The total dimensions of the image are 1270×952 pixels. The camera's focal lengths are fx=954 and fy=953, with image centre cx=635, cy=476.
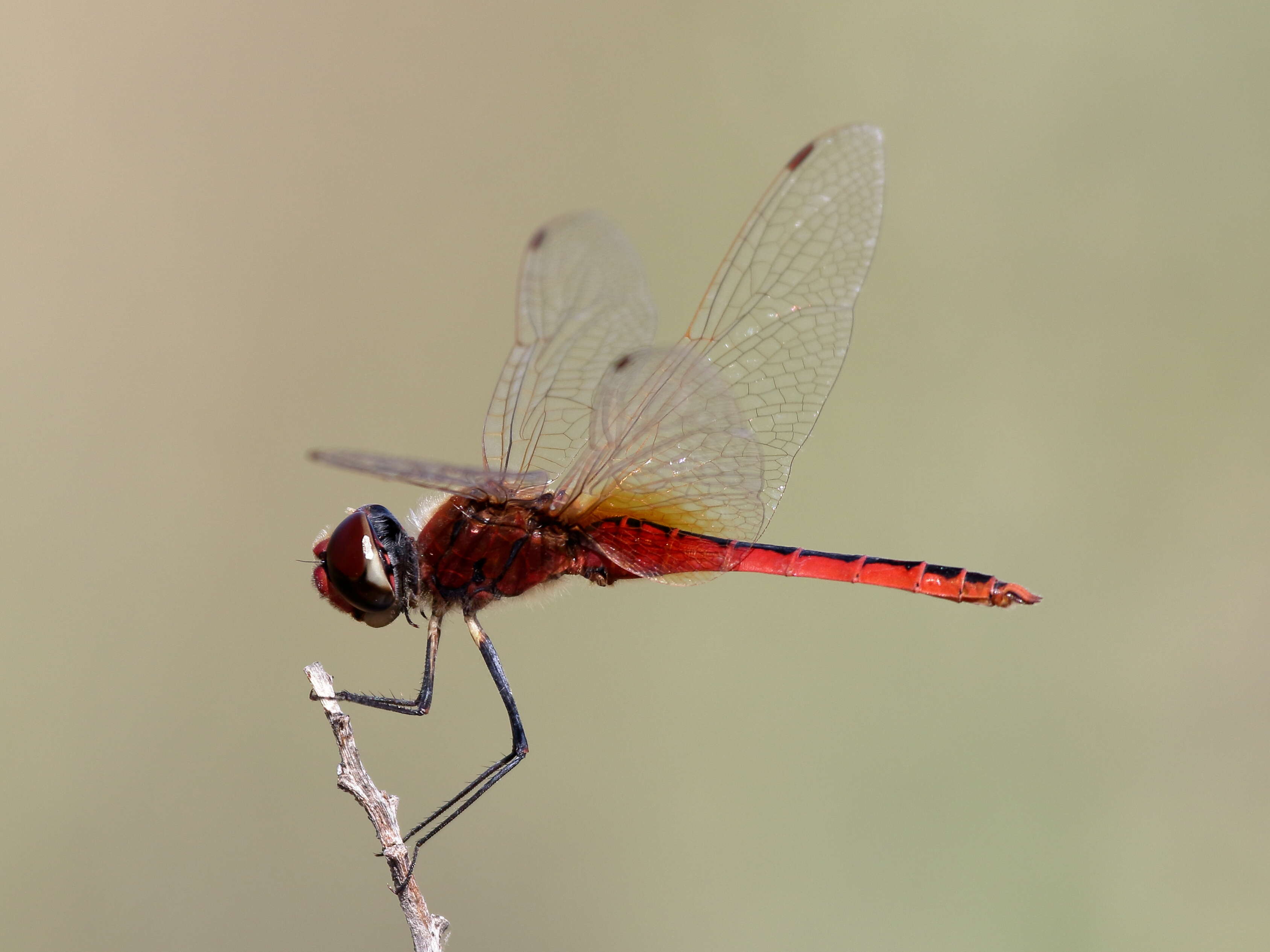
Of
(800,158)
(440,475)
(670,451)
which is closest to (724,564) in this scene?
(670,451)

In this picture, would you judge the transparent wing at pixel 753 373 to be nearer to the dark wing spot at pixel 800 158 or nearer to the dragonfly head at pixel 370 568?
the dark wing spot at pixel 800 158

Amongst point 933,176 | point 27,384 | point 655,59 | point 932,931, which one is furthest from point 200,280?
point 932,931

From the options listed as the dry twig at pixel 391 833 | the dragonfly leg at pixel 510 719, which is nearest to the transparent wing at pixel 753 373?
the dragonfly leg at pixel 510 719

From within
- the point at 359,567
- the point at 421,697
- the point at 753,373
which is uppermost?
the point at 753,373

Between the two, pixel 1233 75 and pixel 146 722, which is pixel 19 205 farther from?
pixel 1233 75

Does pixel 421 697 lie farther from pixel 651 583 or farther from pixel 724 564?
pixel 651 583
